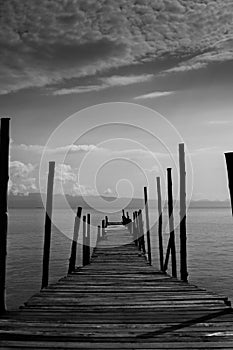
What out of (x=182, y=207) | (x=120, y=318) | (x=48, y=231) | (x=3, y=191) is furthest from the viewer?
(x=182, y=207)

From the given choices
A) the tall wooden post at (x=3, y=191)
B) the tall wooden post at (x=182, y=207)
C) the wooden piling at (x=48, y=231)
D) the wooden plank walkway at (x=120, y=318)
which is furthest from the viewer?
the tall wooden post at (x=182, y=207)

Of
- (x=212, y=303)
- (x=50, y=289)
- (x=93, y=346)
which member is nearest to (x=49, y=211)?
(x=50, y=289)

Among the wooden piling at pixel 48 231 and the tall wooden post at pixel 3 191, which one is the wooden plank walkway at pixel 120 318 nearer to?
the tall wooden post at pixel 3 191

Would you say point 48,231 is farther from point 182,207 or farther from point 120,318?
point 120,318

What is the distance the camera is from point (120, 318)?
605 cm

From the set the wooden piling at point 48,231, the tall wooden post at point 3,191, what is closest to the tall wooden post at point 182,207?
the wooden piling at point 48,231

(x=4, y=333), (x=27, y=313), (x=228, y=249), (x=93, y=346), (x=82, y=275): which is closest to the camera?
(x=93, y=346)

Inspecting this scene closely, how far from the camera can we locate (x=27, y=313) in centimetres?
620

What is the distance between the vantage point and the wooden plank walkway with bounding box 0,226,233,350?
16.3ft

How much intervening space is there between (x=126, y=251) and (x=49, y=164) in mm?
6567

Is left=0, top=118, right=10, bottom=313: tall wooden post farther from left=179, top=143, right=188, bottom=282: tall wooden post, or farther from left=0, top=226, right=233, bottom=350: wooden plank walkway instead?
left=179, top=143, right=188, bottom=282: tall wooden post

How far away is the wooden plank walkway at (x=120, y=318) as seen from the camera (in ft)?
16.3

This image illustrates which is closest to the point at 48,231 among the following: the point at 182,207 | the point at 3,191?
the point at 182,207

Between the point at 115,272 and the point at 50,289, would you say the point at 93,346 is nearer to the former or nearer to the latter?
the point at 50,289
